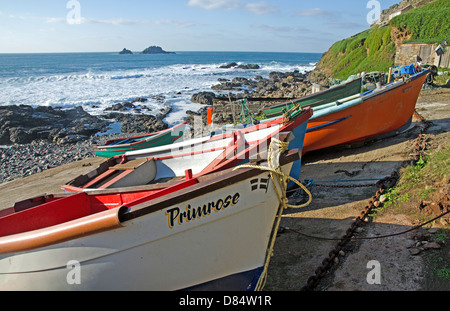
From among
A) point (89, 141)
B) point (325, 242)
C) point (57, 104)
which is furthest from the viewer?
point (57, 104)

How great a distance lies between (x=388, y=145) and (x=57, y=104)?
29308mm

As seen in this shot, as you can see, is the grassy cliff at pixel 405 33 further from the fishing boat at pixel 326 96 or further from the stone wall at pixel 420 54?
the fishing boat at pixel 326 96

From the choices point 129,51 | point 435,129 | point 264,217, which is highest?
point 129,51

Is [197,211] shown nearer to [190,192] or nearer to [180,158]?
[190,192]

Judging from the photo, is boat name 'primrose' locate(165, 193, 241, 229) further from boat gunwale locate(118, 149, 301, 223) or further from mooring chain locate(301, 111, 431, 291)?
mooring chain locate(301, 111, 431, 291)

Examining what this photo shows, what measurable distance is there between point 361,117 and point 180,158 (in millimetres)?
5403

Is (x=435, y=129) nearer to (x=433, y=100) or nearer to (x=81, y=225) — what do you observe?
(x=433, y=100)

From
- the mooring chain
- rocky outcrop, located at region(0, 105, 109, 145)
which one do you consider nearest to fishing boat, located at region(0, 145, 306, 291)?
the mooring chain

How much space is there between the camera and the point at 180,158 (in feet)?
25.0

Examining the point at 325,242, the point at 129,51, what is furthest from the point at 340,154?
the point at 129,51

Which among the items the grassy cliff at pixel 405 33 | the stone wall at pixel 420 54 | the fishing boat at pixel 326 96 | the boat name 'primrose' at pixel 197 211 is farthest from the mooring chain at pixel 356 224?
the grassy cliff at pixel 405 33

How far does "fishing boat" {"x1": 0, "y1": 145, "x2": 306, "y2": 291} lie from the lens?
3.48 meters
